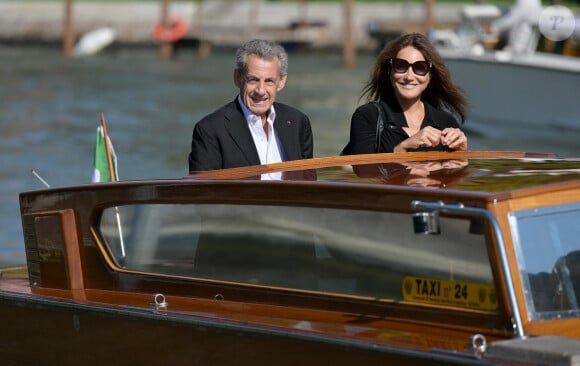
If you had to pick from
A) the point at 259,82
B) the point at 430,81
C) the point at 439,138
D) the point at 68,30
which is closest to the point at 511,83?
the point at 430,81

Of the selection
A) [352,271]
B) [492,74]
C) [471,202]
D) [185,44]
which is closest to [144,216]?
[352,271]

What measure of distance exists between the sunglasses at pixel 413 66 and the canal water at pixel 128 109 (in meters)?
4.04

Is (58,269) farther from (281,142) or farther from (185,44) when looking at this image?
(185,44)

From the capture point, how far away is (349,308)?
4234mm

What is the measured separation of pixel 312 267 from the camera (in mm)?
4379

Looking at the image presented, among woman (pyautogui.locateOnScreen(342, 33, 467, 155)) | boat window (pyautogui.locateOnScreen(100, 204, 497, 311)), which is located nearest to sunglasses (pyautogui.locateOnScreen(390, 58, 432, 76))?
woman (pyautogui.locateOnScreen(342, 33, 467, 155))

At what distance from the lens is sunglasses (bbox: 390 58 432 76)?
5445 millimetres

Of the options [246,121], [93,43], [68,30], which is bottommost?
[246,121]

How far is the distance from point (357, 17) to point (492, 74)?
2255 cm

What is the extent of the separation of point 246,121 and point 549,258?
182 cm

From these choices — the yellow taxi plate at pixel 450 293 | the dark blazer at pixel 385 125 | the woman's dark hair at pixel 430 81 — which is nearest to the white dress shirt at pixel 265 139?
the dark blazer at pixel 385 125

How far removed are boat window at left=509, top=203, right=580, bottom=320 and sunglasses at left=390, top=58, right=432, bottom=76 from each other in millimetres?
1524

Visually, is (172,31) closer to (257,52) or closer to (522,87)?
(522,87)

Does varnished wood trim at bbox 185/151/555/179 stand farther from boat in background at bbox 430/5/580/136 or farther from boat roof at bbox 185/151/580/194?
boat in background at bbox 430/5/580/136
